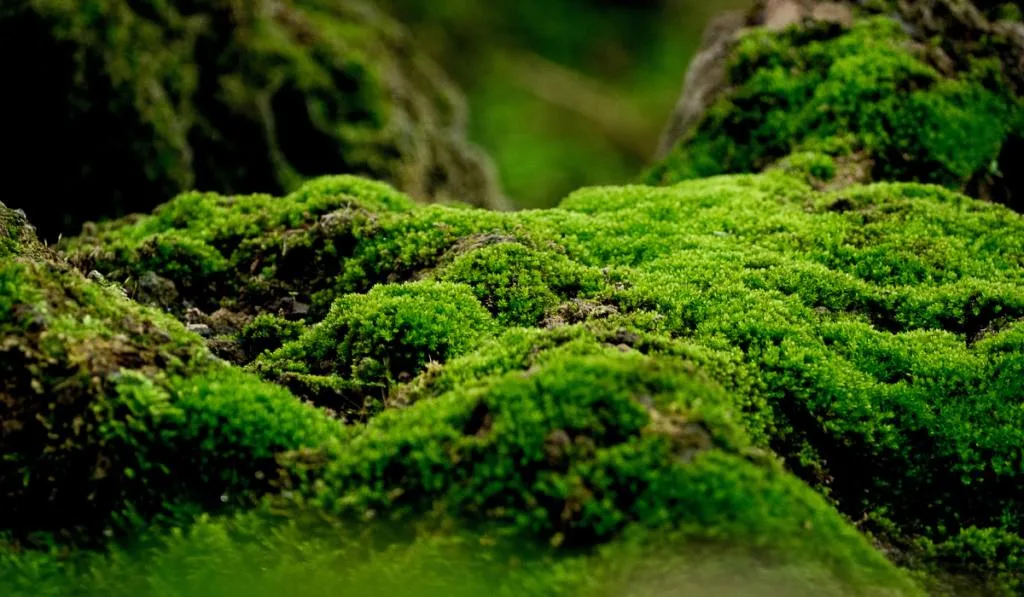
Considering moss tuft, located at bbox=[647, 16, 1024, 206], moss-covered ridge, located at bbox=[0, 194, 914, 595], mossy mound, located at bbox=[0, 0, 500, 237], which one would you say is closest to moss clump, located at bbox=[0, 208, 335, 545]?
moss-covered ridge, located at bbox=[0, 194, 914, 595]

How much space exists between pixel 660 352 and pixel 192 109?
28.0 feet

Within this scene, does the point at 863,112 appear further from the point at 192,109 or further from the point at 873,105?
the point at 192,109

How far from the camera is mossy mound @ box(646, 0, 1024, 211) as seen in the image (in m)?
8.32

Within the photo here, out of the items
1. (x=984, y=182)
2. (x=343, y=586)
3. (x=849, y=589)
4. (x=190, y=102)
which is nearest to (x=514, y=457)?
(x=343, y=586)

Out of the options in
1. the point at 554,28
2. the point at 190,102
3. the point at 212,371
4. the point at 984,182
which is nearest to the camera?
the point at 212,371

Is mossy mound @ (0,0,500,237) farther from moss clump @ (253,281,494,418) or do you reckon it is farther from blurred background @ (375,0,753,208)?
blurred background @ (375,0,753,208)

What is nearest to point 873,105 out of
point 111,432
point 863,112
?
point 863,112

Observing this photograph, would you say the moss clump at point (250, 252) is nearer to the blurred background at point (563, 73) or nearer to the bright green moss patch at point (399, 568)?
the bright green moss patch at point (399, 568)

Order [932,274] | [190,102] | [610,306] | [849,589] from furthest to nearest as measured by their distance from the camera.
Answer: [190,102] → [932,274] → [610,306] → [849,589]

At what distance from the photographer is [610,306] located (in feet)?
17.6

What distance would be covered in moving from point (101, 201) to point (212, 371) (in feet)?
21.9

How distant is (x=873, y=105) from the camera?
8.62 meters

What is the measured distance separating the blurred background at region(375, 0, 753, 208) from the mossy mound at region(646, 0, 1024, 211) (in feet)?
36.8

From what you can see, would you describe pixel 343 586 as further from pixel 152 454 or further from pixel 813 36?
pixel 813 36
